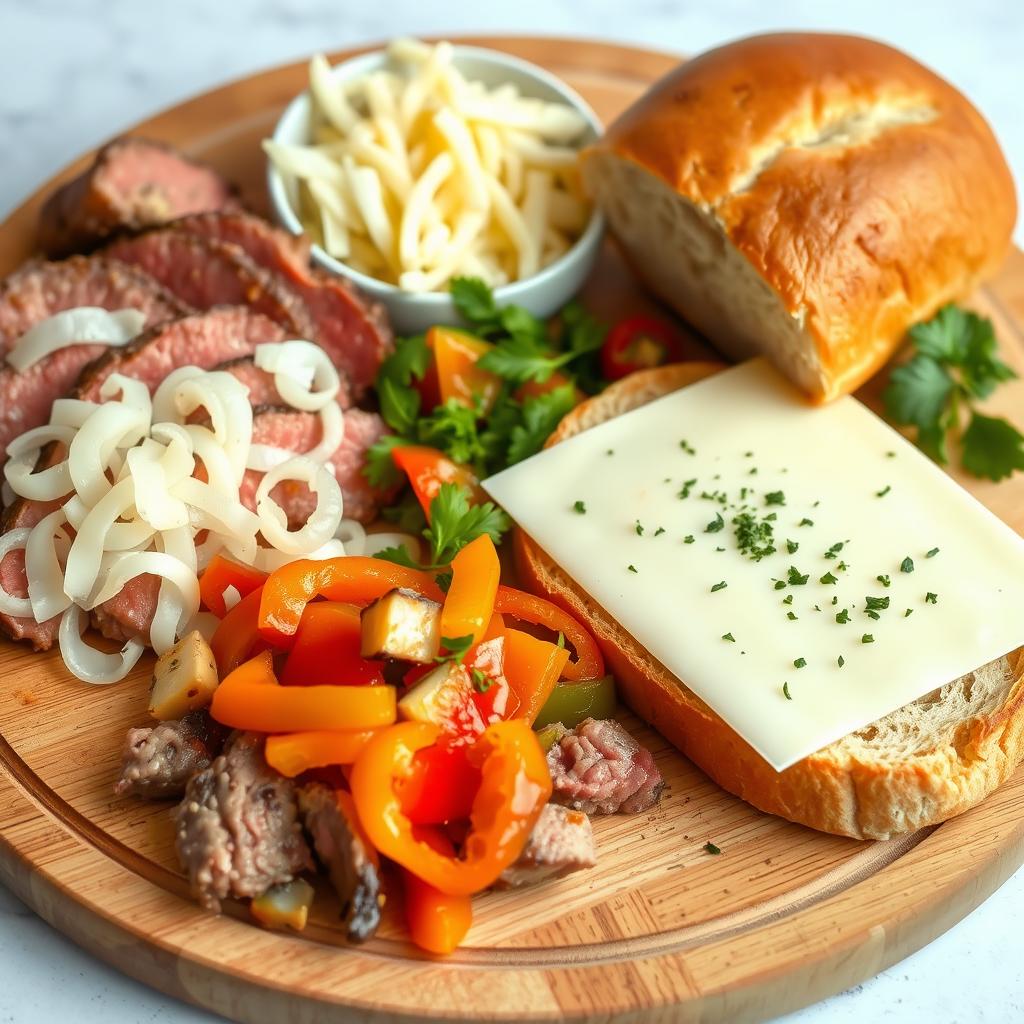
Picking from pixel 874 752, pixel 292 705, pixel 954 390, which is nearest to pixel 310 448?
pixel 292 705

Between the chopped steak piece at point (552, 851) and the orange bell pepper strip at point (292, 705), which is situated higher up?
the orange bell pepper strip at point (292, 705)

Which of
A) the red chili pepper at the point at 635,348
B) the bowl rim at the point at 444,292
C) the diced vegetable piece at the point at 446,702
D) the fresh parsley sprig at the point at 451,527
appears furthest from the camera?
the red chili pepper at the point at 635,348

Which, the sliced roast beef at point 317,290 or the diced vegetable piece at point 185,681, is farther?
the sliced roast beef at point 317,290

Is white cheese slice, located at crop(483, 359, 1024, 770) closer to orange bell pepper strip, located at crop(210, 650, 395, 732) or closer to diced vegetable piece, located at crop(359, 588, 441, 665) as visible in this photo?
diced vegetable piece, located at crop(359, 588, 441, 665)

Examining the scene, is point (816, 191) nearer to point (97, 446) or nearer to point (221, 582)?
point (221, 582)

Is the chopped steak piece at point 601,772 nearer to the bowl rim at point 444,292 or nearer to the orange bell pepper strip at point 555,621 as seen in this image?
the orange bell pepper strip at point 555,621

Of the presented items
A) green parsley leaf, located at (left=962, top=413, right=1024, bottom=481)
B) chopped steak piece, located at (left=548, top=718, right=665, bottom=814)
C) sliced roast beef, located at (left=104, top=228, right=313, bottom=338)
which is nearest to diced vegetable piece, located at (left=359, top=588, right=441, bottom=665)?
chopped steak piece, located at (left=548, top=718, right=665, bottom=814)

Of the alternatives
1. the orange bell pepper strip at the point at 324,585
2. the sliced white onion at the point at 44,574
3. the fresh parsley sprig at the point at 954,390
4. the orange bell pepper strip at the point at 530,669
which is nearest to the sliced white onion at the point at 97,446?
the sliced white onion at the point at 44,574

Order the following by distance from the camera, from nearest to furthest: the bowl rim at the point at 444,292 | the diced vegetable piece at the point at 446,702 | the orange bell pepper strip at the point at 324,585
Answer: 1. the diced vegetable piece at the point at 446,702
2. the orange bell pepper strip at the point at 324,585
3. the bowl rim at the point at 444,292
